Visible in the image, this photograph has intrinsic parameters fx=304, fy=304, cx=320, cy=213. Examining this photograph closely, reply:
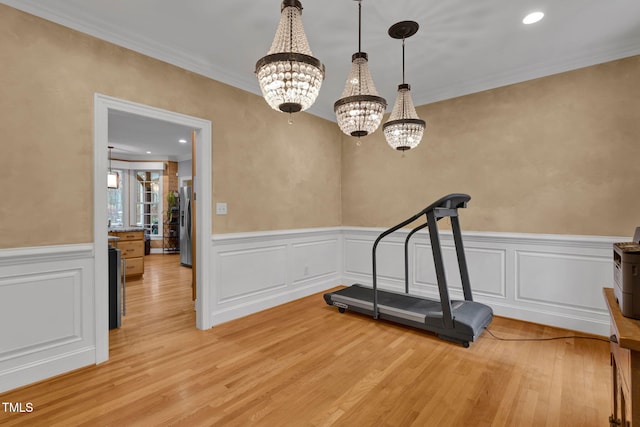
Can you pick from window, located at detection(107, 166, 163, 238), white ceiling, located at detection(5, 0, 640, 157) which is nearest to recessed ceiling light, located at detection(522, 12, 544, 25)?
white ceiling, located at detection(5, 0, 640, 157)

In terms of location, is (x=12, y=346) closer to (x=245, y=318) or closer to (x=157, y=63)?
(x=245, y=318)

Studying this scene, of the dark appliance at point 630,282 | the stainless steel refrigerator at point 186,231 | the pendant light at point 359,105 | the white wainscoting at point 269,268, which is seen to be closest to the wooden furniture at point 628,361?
the dark appliance at point 630,282

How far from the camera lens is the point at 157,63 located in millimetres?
2820

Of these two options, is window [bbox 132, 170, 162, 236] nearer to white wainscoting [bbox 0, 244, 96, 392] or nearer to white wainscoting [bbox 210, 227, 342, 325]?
white wainscoting [bbox 210, 227, 342, 325]

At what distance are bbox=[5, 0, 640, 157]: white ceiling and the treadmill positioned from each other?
1.45 meters

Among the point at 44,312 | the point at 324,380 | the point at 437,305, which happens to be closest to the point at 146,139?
the point at 44,312

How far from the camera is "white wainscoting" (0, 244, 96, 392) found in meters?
2.10

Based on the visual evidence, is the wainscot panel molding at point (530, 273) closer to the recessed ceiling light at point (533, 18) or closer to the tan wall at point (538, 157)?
the tan wall at point (538, 157)

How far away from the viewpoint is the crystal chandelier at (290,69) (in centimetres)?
148

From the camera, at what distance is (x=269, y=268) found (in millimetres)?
3850

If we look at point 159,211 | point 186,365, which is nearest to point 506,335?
point 186,365

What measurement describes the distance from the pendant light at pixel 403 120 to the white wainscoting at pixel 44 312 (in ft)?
8.61

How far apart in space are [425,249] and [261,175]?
2340 millimetres

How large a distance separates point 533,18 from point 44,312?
442cm
